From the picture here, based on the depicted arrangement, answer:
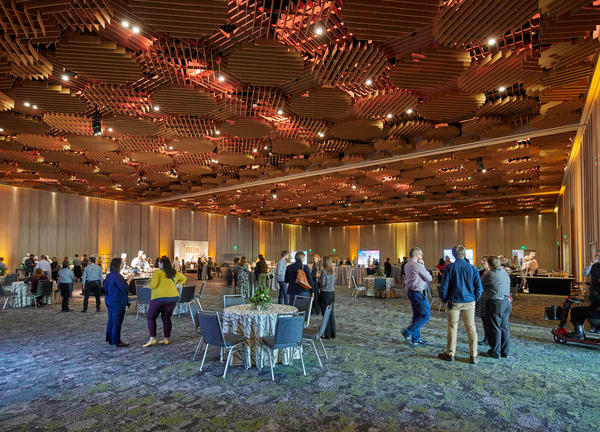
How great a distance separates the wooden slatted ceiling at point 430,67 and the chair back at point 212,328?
4441 millimetres

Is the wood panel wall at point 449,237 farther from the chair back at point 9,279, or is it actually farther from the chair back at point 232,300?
the chair back at point 9,279

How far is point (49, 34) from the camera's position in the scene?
5.13 metres

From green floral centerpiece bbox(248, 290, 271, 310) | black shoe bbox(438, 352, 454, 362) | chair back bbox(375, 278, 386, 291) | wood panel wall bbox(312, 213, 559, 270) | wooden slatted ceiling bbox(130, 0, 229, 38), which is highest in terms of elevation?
wooden slatted ceiling bbox(130, 0, 229, 38)

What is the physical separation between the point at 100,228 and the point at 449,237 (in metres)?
24.6

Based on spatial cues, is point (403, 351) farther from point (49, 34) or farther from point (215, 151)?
point (215, 151)

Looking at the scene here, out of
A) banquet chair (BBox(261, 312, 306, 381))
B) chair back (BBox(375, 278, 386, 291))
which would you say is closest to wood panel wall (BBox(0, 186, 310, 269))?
chair back (BBox(375, 278, 386, 291))

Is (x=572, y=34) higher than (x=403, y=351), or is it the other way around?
(x=572, y=34)

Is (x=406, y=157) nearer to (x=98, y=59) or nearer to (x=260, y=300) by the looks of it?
(x=260, y=300)

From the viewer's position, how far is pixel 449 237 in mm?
31312

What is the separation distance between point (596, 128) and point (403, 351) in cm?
542

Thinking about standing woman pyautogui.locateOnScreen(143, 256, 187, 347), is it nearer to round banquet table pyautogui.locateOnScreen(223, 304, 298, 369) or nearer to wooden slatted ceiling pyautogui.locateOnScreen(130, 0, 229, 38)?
round banquet table pyautogui.locateOnScreen(223, 304, 298, 369)

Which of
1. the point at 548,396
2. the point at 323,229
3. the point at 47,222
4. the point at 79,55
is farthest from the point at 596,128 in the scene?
the point at 323,229

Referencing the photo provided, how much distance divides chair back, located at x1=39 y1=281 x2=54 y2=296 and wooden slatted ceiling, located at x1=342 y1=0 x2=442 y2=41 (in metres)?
10.5

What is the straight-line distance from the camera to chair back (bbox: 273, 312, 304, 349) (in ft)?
15.0
